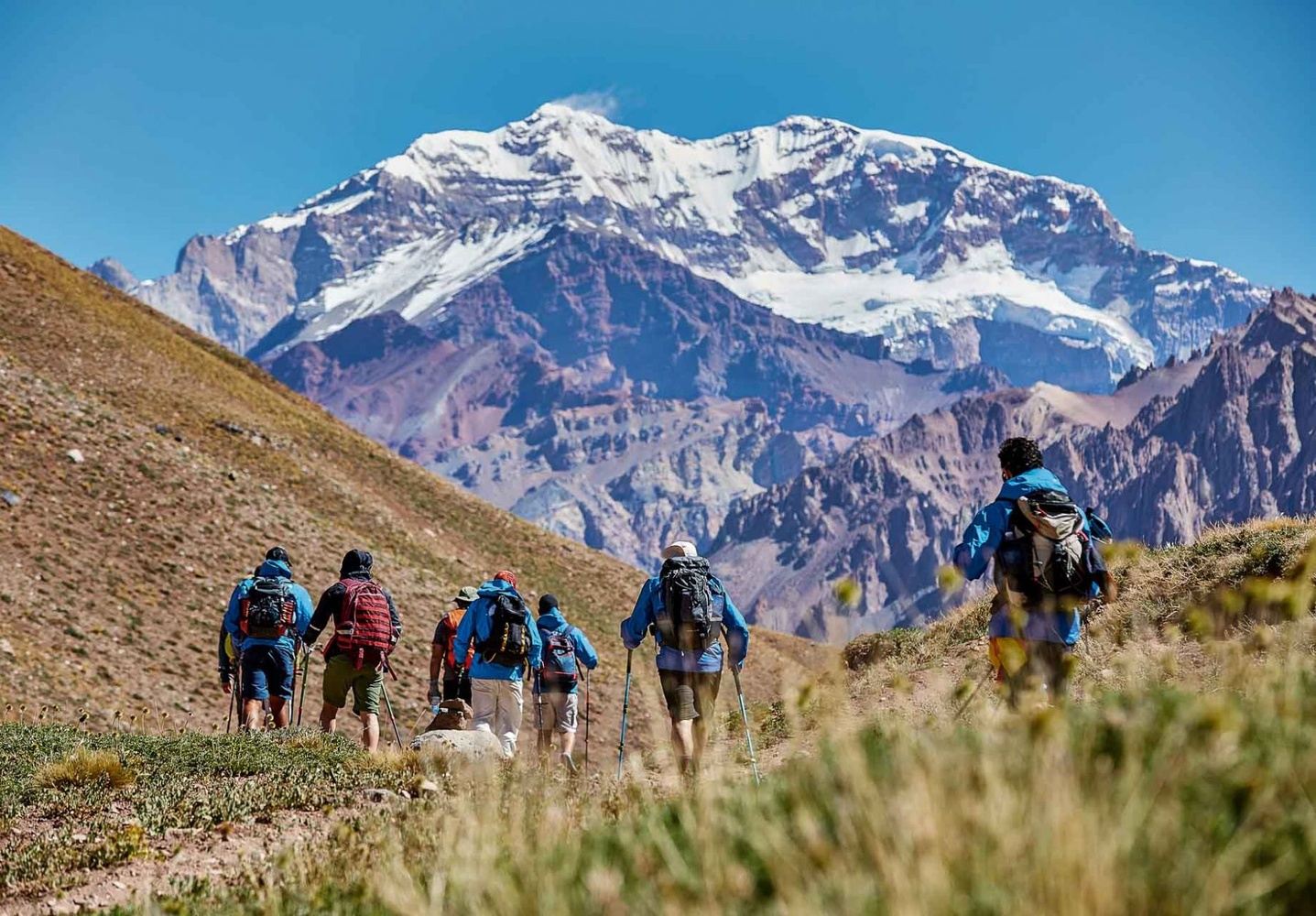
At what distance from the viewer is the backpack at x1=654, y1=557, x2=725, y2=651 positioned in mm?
9234

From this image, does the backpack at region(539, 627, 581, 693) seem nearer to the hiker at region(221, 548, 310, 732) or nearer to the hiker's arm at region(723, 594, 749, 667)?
the hiker at region(221, 548, 310, 732)

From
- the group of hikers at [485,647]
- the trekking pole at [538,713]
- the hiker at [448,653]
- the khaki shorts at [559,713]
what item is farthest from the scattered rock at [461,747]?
the khaki shorts at [559,713]

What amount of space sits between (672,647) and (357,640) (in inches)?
185

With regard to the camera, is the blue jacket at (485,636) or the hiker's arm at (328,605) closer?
the blue jacket at (485,636)

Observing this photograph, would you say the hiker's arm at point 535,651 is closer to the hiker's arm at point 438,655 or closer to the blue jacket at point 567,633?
the blue jacket at point 567,633

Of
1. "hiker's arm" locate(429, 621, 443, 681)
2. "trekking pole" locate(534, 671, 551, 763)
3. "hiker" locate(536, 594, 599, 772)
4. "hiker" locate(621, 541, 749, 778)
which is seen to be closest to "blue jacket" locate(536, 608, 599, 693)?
"hiker" locate(536, 594, 599, 772)

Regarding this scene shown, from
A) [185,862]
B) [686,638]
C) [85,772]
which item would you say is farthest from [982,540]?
[85,772]

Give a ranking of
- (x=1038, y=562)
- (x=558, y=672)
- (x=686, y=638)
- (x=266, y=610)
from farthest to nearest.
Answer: (x=558, y=672) → (x=266, y=610) → (x=686, y=638) → (x=1038, y=562)

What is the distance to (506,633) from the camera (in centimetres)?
1223

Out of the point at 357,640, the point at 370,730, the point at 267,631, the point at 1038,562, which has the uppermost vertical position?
the point at 267,631

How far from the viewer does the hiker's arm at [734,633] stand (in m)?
9.62

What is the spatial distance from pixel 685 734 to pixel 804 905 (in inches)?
272

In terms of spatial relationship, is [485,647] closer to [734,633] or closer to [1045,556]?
[734,633]

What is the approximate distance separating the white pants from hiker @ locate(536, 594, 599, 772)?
1320 millimetres
